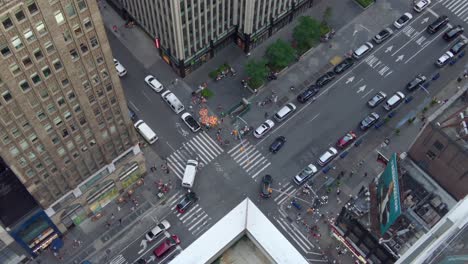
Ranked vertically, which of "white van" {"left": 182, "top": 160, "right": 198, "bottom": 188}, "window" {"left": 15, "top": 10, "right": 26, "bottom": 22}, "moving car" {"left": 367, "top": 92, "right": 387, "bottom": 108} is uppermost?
"window" {"left": 15, "top": 10, "right": 26, "bottom": 22}

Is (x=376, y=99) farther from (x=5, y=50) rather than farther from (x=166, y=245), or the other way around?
(x=5, y=50)

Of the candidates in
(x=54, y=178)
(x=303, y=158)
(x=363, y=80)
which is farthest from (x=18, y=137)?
(x=363, y=80)

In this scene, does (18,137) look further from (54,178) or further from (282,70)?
(282,70)

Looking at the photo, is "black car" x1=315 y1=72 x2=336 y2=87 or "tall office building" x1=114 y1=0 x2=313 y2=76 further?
"black car" x1=315 y1=72 x2=336 y2=87

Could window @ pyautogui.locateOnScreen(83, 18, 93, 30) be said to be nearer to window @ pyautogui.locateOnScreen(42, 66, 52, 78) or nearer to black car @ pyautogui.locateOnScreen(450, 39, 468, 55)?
window @ pyautogui.locateOnScreen(42, 66, 52, 78)

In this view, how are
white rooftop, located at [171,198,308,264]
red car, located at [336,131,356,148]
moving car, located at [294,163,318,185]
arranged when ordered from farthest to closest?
red car, located at [336,131,356,148] → moving car, located at [294,163,318,185] → white rooftop, located at [171,198,308,264]

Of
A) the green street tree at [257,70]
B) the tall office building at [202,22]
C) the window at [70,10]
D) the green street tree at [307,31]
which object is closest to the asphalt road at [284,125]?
the tall office building at [202,22]

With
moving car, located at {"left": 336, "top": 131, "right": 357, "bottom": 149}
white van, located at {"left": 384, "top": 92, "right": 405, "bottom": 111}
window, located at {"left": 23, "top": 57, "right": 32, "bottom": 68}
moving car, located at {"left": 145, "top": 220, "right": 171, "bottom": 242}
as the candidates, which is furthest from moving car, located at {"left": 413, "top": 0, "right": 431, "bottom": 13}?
window, located at {"left": 23, "top": 57, "right": 32, "bottom": 68}
